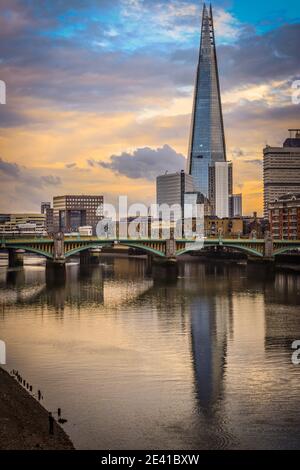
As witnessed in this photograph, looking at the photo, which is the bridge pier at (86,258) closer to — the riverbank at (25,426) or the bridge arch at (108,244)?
the bridge arch at (108,244)

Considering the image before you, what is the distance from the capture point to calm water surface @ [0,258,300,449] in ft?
89.0

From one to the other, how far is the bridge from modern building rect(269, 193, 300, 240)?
142 ft

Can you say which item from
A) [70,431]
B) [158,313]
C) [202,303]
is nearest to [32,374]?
[70,431]

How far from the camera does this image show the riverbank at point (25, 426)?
23967 millimetres

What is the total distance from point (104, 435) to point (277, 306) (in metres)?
39.5

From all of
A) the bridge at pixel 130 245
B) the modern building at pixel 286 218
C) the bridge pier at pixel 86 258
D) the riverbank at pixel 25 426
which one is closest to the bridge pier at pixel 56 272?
the bridge at pixel 130 245

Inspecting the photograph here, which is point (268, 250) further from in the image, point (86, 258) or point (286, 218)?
point (286, 218)

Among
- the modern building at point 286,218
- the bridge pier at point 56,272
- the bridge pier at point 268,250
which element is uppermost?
the modern building at point 286,218

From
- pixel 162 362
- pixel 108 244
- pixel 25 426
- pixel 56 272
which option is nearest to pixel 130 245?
pixel 108 244

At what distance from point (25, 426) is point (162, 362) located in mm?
14322

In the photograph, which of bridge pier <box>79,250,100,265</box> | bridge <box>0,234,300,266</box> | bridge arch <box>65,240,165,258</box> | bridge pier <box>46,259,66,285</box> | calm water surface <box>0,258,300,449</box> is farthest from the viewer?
A: bridge pier <box>79,250,100,265</box>

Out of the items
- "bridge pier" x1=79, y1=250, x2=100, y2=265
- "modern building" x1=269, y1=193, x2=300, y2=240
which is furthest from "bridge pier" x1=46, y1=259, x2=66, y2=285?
"modern building" x1=269, y1=193, x2=300, y2=240

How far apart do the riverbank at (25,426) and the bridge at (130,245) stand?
63516mm

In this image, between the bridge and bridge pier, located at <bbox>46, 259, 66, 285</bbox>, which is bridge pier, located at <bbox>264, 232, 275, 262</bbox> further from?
bridge pier, located at <bbox>46, 259, 66, 285</bbox>
